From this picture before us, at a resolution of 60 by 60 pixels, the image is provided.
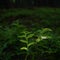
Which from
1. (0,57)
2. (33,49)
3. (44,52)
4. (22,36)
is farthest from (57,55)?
(0,57)

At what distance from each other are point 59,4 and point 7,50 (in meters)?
9.01

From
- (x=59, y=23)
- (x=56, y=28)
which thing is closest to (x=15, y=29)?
(x=56, y=28)

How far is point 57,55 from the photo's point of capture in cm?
370

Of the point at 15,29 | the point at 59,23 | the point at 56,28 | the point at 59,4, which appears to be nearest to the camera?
the point at 15,29

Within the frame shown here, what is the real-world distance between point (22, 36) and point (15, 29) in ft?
2.12

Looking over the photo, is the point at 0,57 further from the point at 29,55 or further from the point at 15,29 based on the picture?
the point at 15,29

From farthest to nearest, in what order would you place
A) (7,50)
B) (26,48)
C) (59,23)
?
(59,23) < (7,50) < (26,48)

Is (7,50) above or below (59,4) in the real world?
above

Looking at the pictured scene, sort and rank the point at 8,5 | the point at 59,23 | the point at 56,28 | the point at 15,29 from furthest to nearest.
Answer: the point at 8,5 < the point at 59,23 < the point at 56,28 < the point at 15,29

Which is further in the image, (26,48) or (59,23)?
(59,23)

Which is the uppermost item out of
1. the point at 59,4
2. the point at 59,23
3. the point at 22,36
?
the point at 22,36

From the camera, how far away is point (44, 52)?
370 cm

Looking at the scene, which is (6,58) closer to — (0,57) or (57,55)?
(0,57)

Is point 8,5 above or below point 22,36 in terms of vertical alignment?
below
